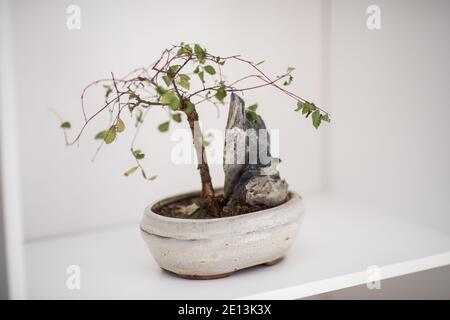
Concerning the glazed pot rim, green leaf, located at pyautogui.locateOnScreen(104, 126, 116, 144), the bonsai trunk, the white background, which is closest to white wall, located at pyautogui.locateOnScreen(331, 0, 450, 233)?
the white background

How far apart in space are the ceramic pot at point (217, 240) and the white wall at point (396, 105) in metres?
0.38

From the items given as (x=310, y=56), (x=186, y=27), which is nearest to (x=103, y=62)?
(x=186, y=27)

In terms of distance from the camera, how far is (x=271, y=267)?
0.85m

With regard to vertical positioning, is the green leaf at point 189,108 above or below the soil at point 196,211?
above

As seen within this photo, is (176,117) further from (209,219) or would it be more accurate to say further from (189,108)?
(209,219)

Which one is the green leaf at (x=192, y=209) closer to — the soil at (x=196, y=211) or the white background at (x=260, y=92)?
the soil at (x=196, y=211)

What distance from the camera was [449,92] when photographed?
3.06 feet

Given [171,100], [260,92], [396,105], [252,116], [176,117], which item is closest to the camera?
[171,100]

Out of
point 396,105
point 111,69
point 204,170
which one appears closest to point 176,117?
point 204,170

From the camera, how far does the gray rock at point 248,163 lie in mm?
826

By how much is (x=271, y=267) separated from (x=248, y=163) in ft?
0.64

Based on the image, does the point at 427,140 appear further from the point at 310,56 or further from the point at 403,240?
the point at 310,56

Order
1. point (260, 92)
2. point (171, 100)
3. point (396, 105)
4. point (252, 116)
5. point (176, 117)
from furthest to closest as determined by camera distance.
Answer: point (260, 92) < point (396, 105) < point (176, 117) < point (252, 116) < point (171, 100)

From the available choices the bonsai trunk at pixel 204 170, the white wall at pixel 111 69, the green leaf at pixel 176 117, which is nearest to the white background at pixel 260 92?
the white wall at pixel 111 69
